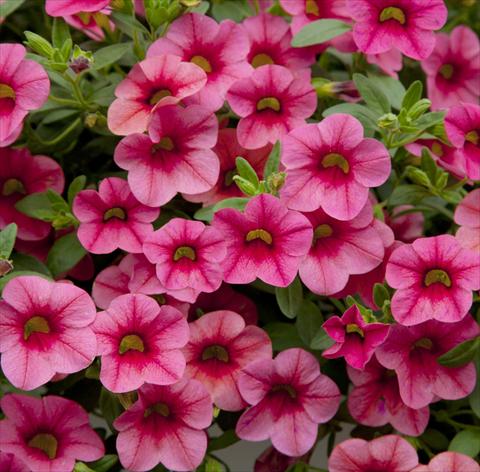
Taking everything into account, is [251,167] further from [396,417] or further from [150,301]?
[396,417]

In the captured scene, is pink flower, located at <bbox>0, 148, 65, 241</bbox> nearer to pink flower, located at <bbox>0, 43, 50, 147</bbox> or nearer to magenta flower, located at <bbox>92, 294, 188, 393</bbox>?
pink flower, located at <bbox>0, 43, 50, 147</bbox>

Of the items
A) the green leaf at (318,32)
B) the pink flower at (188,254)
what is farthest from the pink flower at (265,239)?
the green leaf at (318,32)

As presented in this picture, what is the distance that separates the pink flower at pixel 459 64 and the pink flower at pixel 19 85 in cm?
50

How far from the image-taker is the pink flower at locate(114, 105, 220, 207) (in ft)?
3.11

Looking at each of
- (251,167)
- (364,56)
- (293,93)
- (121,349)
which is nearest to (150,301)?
(121,349)

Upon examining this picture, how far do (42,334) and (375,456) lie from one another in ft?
1.16

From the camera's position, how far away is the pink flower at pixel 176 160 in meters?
0.95

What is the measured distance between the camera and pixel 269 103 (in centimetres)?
99

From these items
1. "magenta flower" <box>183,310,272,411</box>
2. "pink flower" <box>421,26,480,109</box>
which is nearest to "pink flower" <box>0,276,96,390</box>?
"magenta flower" <box>183,310,272,411</box>

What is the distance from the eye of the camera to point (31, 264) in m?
1.01

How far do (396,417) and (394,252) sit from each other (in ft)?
0.60

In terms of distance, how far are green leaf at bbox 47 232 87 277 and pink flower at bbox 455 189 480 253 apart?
40 centimetres

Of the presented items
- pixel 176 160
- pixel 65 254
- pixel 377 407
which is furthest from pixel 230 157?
pixel 377 407

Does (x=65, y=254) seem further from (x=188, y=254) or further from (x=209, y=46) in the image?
(x=209, y=46)
